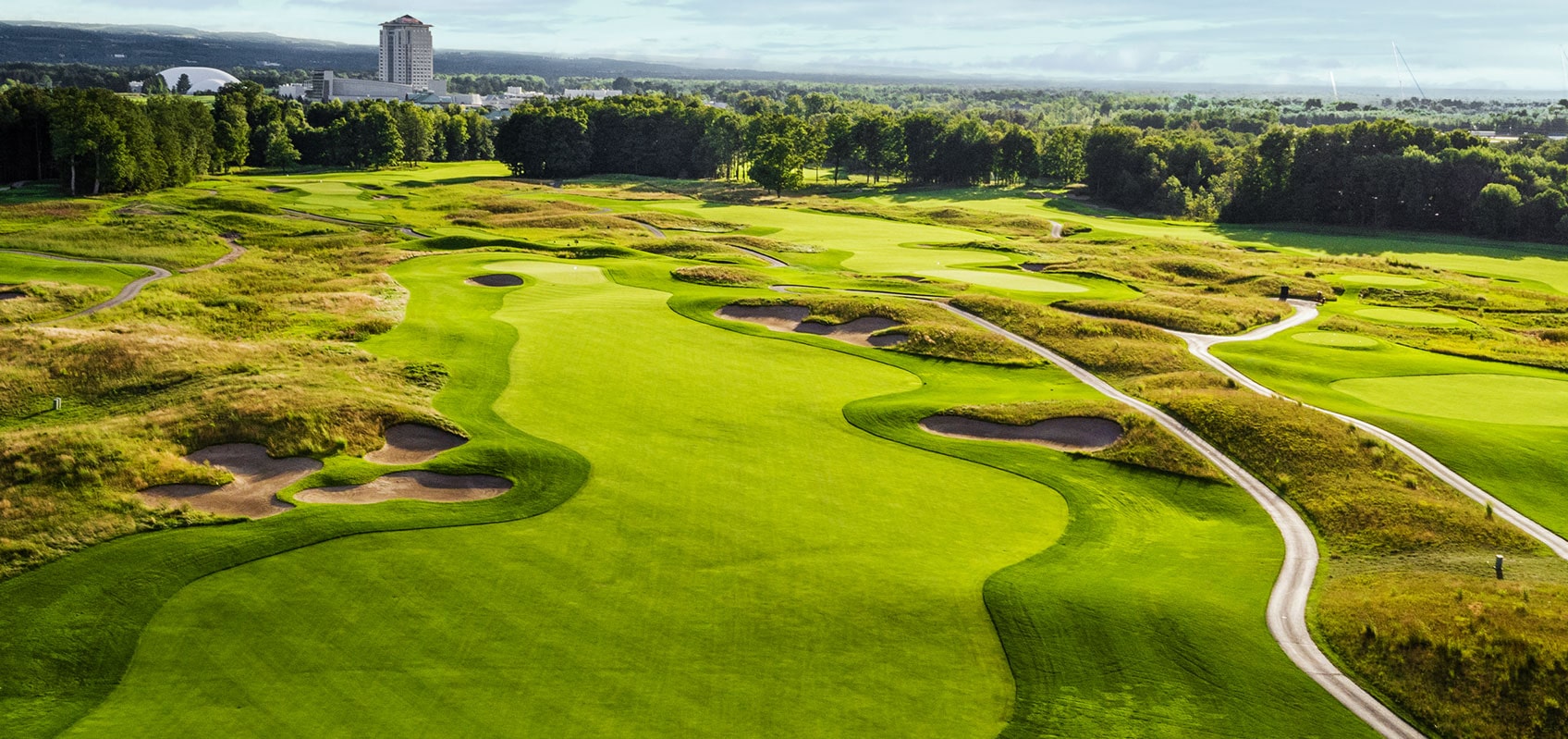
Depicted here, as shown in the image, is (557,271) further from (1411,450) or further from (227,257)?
(1411,450)

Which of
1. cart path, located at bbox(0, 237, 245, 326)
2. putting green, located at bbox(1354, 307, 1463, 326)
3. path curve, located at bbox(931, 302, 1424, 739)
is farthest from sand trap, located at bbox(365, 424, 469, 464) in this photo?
putting green, located at bbox(1354, 307, 1463, 326)

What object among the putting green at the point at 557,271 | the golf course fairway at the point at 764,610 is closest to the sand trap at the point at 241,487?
the golf course fairway at the point at 764,610

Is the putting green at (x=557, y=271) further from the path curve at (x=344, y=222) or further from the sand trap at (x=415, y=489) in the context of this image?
the sand trap at (x=415, y=489)

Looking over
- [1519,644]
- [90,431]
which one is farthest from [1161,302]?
[90,431]

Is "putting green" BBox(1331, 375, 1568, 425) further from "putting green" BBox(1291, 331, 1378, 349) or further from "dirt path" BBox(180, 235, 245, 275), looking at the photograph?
"dirt path" BBox(180, 235, 245, 275)

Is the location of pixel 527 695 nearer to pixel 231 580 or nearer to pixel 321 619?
pixel 321 619

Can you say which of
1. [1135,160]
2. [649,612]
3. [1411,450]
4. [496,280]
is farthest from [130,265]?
[1135,160]
